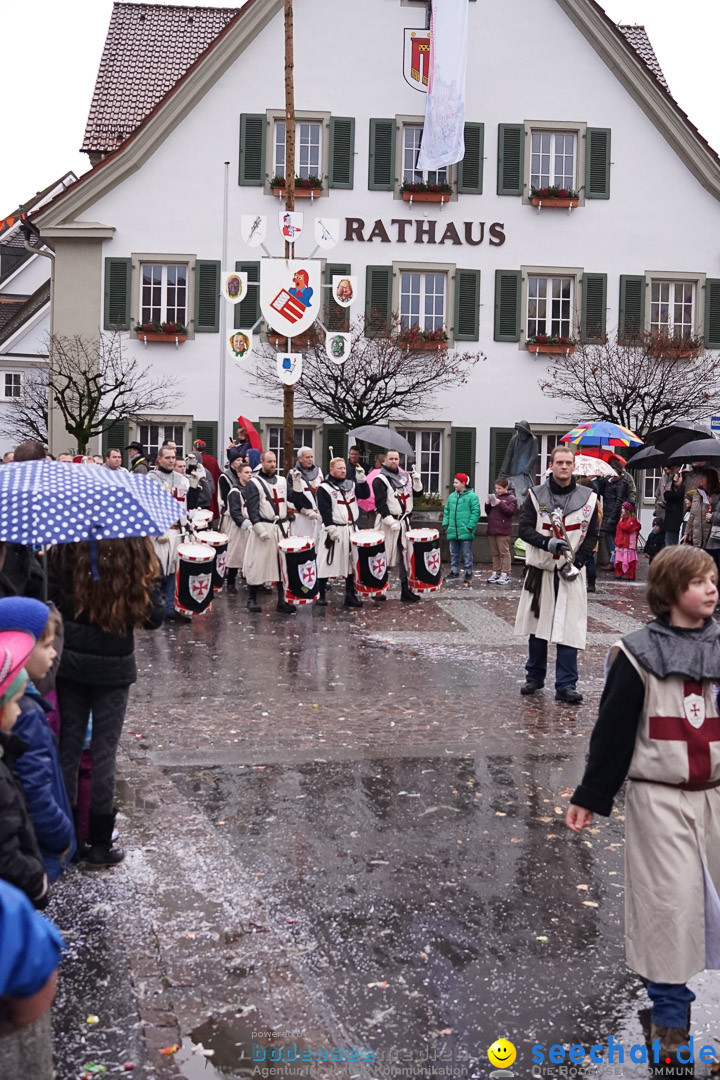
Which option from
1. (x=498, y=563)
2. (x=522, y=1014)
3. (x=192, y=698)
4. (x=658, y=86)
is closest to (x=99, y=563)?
(x=522, y=1014)

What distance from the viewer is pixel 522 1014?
4.33 metres

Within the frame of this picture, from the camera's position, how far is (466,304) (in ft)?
91.7

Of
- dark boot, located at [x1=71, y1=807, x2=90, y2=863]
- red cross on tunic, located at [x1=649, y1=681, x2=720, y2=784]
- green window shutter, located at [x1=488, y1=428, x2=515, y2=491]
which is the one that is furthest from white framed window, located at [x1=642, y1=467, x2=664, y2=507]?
red cross on tunic, located at [x1=649, y1=681, x2=720, y2=784]

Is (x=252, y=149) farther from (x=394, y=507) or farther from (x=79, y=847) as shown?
(x=79, y=847)

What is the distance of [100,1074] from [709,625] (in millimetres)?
2409

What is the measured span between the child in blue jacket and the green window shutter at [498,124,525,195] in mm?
25413

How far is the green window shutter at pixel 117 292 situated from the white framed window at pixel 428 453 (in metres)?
6.49

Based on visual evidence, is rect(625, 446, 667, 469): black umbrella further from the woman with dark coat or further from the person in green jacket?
the woman with dark coat

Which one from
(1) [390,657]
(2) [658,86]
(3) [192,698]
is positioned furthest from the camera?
(2) [658,86]

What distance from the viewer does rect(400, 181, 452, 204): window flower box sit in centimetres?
2752

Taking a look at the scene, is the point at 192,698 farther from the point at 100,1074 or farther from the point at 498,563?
the point at 498,563

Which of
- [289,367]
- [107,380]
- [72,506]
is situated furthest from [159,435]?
[72,506]

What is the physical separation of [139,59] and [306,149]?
22.1 feet

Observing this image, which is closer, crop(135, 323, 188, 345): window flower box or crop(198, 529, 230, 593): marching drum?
crop(198, 529, 230, 593): marching drum
